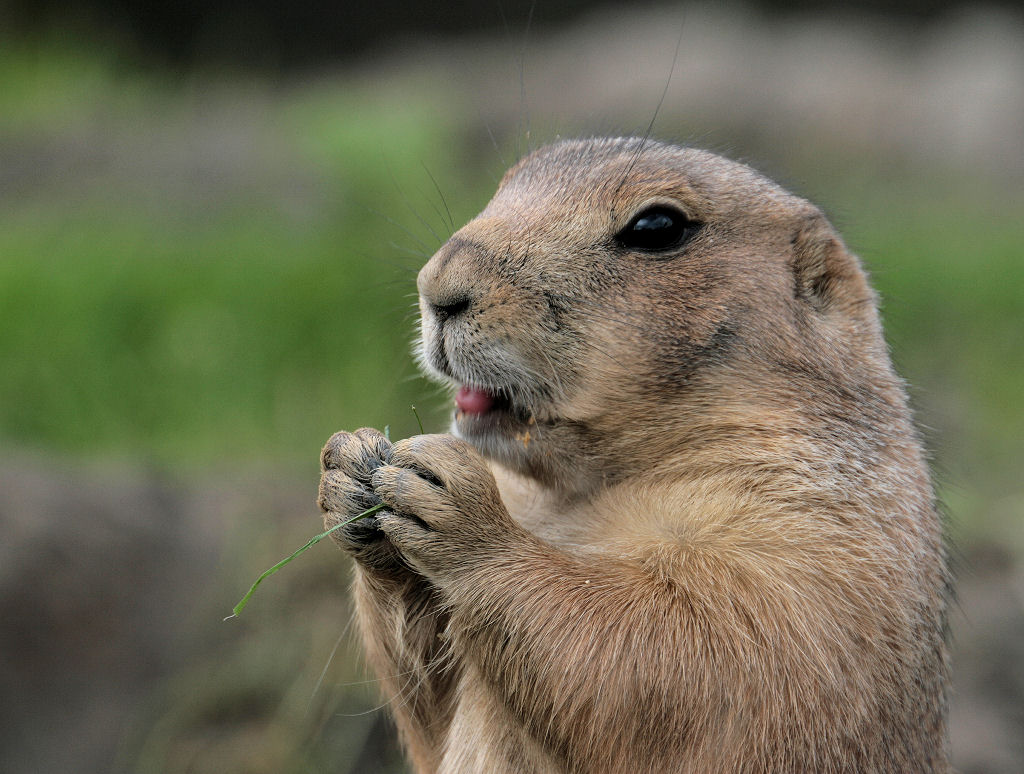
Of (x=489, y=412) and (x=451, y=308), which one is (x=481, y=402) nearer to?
(x=489, y=412)

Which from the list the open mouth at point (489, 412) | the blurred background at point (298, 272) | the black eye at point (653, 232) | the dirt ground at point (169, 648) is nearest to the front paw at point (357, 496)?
the open mouth at point (489, 412)

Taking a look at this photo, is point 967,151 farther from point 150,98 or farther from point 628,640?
point 628,640

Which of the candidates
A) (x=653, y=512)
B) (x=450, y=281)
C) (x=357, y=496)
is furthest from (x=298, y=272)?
(x=653, y=512)

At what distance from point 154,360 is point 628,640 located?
18.4 feet

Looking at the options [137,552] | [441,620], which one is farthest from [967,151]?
[441,620]

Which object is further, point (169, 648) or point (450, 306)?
point (169, 648)

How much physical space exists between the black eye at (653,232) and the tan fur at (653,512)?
0.12 feet

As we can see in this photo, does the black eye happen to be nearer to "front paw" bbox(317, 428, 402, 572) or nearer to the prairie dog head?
the prairie dog head

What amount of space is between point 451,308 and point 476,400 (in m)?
0.29

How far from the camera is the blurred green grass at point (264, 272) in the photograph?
7406 millimetres

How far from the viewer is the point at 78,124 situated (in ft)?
40.1

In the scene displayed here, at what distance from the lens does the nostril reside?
3.33 metres

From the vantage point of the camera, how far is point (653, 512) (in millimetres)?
3334

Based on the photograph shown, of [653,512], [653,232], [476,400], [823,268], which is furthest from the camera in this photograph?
[823,268]
